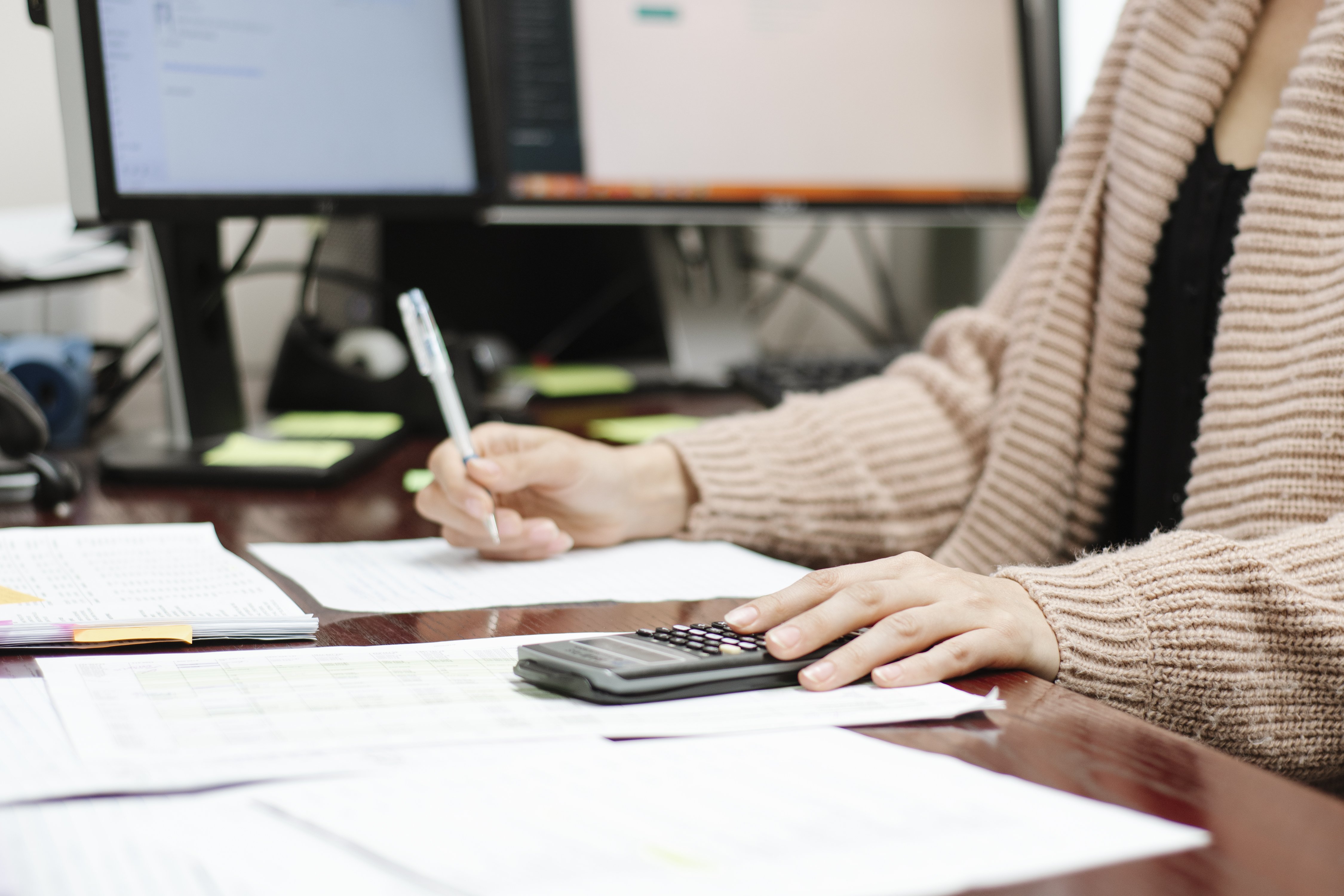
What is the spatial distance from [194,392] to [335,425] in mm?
140

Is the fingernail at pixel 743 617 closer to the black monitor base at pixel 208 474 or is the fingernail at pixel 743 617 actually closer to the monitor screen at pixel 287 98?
the black monitor base at pixel 208 474

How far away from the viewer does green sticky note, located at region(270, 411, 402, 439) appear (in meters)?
1.01

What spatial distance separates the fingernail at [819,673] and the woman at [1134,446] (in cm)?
5

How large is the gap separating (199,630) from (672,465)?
1.16 feet

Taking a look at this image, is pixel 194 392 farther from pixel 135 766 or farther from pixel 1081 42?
pixel 1081 42

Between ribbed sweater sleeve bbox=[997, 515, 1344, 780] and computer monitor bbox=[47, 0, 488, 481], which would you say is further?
computer monitor bbox=[47, 0, 488, 481]

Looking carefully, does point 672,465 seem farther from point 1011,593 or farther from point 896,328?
point 896,328

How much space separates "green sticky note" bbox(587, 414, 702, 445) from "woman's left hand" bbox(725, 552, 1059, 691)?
0.46m

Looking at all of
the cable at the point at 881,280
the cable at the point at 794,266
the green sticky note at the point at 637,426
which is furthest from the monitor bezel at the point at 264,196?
the cable at the point at 881,280

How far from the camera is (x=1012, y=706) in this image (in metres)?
0.43

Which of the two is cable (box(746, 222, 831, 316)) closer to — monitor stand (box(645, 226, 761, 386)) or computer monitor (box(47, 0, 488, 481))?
monitor stand (box(645, 226, 761, 386))

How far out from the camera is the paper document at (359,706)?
1.19 ft

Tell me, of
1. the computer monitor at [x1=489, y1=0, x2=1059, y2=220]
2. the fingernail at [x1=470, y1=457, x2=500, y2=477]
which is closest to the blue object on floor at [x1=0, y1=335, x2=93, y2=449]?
the computer monitor at [x1=489, y1=0, x2=1059, y2=220]

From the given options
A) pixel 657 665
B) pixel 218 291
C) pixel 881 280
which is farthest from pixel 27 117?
pixel 657 665
